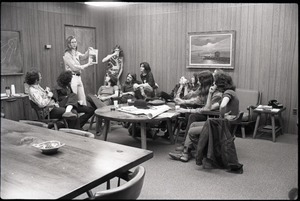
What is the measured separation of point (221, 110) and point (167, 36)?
3019 millimetres

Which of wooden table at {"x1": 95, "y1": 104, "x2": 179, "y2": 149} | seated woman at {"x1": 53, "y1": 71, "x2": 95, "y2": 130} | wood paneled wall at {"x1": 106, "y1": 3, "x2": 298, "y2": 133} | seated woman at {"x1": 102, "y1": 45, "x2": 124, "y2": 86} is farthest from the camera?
seated woman at {"x1": 102, "y1": 45, "x2": 124, "y2": 86}

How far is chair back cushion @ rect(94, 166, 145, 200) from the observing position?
96cm

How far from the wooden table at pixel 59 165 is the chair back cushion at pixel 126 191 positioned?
155 millimetres

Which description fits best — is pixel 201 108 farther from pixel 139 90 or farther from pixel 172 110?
pixel 139 90

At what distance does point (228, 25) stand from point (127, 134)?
2624 mm

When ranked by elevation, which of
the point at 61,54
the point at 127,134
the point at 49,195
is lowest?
the point at 127,134

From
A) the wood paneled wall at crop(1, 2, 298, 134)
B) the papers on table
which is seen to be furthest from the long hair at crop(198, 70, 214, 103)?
the wood paneled wall at crop(1, 2, 298, 134)

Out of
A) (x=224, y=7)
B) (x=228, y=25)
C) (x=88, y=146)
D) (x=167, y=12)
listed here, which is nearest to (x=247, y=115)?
(x=228, y=25)

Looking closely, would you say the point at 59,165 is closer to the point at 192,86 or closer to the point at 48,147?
the point at 48,147

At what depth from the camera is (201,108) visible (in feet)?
11.9

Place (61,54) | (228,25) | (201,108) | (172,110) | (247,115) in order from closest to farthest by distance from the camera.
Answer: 1. (201,108)
2. (172,110)
3. (247,115)
4. (228,25)
5. (61,54)

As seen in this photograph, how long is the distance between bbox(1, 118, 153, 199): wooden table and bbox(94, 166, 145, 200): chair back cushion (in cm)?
15

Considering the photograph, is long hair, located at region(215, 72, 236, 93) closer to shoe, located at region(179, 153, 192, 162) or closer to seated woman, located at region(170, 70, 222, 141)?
seated woman, located at region(170, 70, 222, 141)

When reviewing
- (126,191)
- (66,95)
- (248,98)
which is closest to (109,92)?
(66,95)
